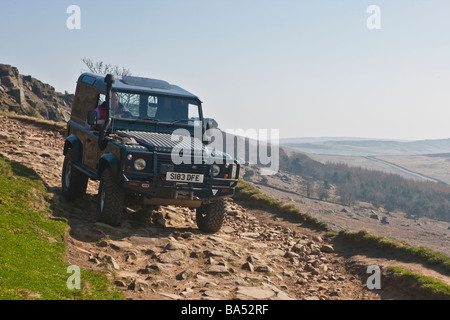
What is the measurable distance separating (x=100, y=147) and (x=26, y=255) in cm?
332

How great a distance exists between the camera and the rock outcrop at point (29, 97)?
57.8 m

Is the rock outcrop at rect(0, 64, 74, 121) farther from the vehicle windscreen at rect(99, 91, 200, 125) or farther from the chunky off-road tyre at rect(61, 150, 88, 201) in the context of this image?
the vehicle windscreen at rect(99, 91, 200, 125)

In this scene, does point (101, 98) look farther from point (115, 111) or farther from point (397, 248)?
point (397, 248)

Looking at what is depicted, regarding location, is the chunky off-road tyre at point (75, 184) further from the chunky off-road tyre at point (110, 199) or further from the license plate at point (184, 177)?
the license plate at point (184, 177)

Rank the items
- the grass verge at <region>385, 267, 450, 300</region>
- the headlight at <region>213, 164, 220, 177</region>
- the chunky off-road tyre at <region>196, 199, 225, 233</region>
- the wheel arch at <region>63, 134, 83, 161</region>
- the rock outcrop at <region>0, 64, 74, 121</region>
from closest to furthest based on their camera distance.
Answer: the grass verge at <region>385, 267, 450, 300</region>
the headlight at <region>213, 164, 220, 177</region>
the chunky off-road tyre at <region>196, 199, 225, 233</region>
the wheel arch at <region>63, 134, 83, 161</region>
the rock outcrop at <region>0, 64, 74, 121</region>

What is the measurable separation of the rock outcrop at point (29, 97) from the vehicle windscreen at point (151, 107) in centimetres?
4743

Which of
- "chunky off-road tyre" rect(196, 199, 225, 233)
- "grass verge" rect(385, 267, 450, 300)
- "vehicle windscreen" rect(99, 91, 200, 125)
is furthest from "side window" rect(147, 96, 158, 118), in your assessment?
"grass verge" rect(385, 267, 450, 300)

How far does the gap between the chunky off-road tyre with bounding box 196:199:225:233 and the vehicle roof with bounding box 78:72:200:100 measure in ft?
7.87

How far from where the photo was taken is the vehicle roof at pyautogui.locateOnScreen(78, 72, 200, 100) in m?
9.89

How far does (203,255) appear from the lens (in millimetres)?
8477

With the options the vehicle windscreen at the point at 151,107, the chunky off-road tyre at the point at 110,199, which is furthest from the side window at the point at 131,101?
the chunky off-road tyre at the point at 110,199

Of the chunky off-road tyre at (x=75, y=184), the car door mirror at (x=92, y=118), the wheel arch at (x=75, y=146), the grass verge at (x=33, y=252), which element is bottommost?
the grass verge at (x=33, y=252)
